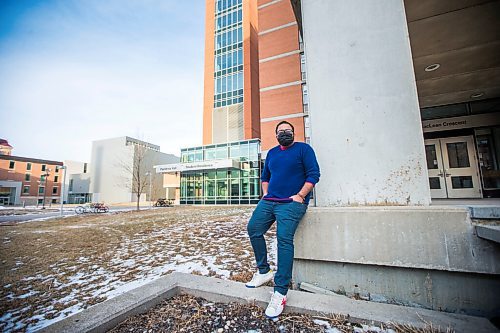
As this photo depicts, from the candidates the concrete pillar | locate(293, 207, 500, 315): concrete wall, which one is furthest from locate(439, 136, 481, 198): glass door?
locate(293, 207, 500, 315): concrete wall

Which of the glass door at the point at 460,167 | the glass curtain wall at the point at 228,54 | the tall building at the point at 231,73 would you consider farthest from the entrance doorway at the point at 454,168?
the glass curtain wall at the point at 228,54

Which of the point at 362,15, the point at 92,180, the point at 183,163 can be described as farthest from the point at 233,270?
the point at 92,180

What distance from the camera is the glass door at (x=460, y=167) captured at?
6723 millimetres

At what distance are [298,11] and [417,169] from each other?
150 inches

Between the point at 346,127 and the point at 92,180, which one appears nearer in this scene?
the point at 346,127

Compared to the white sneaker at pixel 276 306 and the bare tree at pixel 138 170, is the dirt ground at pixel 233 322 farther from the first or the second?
the bare tree at pixel 138 170

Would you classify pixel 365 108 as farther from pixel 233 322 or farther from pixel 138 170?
pixel 138 170

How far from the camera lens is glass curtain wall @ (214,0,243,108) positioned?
29375 millimetres

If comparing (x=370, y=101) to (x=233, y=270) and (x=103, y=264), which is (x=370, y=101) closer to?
(x=233, y=270)

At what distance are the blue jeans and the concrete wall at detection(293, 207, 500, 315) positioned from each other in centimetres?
32

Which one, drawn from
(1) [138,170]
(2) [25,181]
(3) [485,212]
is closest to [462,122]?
(3) [485,212]

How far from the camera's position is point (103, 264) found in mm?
4160

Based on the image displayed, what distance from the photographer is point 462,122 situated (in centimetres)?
684

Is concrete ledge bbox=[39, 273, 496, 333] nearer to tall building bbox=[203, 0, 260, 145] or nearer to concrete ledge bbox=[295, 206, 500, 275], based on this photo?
concrete ledge bbox=[295, 206, 500, 275]
